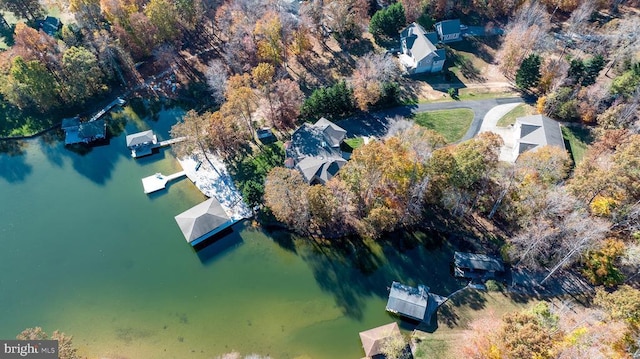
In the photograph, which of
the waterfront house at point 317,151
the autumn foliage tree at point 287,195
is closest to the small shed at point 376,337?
the autumn foliage tree at point 287,195

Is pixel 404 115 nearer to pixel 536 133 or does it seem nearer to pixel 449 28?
pixel 536 133

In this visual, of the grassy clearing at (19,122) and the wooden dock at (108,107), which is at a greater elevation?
the wooden dock at (108,107)

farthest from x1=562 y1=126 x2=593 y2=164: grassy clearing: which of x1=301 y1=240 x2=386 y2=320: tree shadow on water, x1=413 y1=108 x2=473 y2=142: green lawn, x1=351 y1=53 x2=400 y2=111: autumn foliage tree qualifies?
x1=301 y1=240 x2=386 y2=320: tree shadow on water

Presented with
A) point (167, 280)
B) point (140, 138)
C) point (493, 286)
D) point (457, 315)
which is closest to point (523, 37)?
point (493, 286)

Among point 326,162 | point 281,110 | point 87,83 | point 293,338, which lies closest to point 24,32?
point 87,83

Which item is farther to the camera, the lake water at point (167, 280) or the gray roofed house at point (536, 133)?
the gray roofed house at point (536, 133)

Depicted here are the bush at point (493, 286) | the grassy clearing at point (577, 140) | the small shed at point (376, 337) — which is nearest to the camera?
the small shed at point (376, 337)

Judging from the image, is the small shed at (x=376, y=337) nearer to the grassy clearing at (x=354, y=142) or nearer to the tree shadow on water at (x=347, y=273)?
the tree shadow on water at (x=347, y=273)

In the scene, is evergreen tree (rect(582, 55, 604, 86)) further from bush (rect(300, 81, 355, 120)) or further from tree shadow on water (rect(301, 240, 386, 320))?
tree shadow on water (rect(301, 240, 386, 320))
